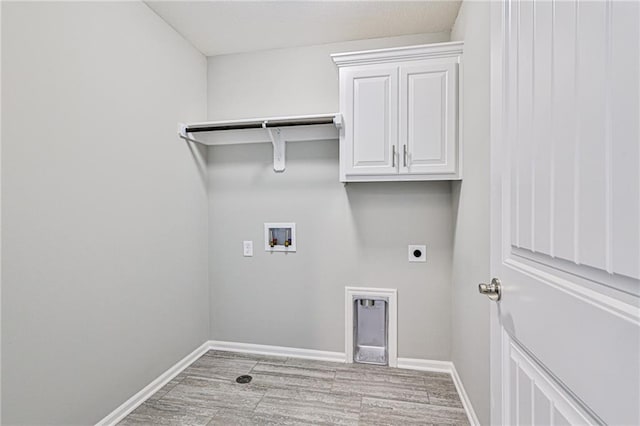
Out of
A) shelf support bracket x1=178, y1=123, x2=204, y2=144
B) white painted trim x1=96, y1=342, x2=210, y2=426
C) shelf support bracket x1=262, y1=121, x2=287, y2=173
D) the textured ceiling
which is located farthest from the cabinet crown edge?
white painted trim x1=96, y1=342, x2=210, y2=426

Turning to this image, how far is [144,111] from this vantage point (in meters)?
2.02

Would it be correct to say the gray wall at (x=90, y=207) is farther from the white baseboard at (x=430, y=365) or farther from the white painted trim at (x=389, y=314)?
the white baseboard at (x=430, y=365)

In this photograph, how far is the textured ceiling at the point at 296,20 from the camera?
202 centimetres

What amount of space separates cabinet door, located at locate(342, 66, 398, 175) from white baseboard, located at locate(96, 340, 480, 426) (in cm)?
148

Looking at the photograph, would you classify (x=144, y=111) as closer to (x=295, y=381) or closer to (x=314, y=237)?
(x=314, y=237)

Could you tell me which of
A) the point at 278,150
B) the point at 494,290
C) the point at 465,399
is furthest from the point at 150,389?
the point at 494,290

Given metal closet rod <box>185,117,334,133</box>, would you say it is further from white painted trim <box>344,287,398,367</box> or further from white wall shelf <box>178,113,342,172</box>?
white painted trim <box>344,287,398,367</box>

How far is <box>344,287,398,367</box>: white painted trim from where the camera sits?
2398 mm

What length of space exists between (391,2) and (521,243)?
6.17 ft

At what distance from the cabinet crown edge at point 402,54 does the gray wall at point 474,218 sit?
98 millimetres

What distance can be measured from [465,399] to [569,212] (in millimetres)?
1786

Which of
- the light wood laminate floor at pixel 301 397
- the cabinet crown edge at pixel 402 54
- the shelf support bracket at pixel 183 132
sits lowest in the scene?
the light wood laminate floor at pixel 301 397

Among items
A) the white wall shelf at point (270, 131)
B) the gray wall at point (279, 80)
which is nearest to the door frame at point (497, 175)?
the white wall shelf at point (270, 131)

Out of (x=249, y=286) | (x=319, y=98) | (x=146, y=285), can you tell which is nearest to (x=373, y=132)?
(x=319, y=98)
